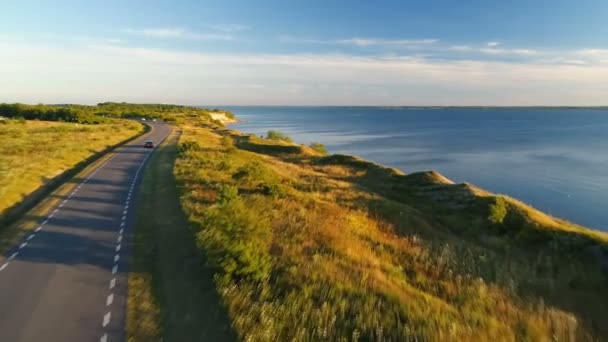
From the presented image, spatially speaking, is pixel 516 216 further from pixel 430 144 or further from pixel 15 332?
pixel 430 144

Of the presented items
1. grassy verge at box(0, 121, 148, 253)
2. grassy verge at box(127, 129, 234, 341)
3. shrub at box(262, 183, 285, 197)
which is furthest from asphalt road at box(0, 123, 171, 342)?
shrub at box(262, 183, 285, 197)

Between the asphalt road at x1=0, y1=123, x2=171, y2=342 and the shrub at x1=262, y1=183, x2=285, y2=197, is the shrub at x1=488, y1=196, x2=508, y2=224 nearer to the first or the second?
the shrub at x1=262, y1=183, x2=285, y2=197

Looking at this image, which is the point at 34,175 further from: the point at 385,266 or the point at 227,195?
the point at 385,266

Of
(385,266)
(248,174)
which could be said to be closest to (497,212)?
(385,266)

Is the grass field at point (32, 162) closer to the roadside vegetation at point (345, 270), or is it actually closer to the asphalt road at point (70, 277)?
the asphalt road at point (70, 277)

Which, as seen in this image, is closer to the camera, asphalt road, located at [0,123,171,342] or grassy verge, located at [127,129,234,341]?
grassy verge, located at [127,129,234,341]

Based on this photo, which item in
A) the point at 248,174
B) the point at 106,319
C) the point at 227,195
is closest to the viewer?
the point at 106,319
